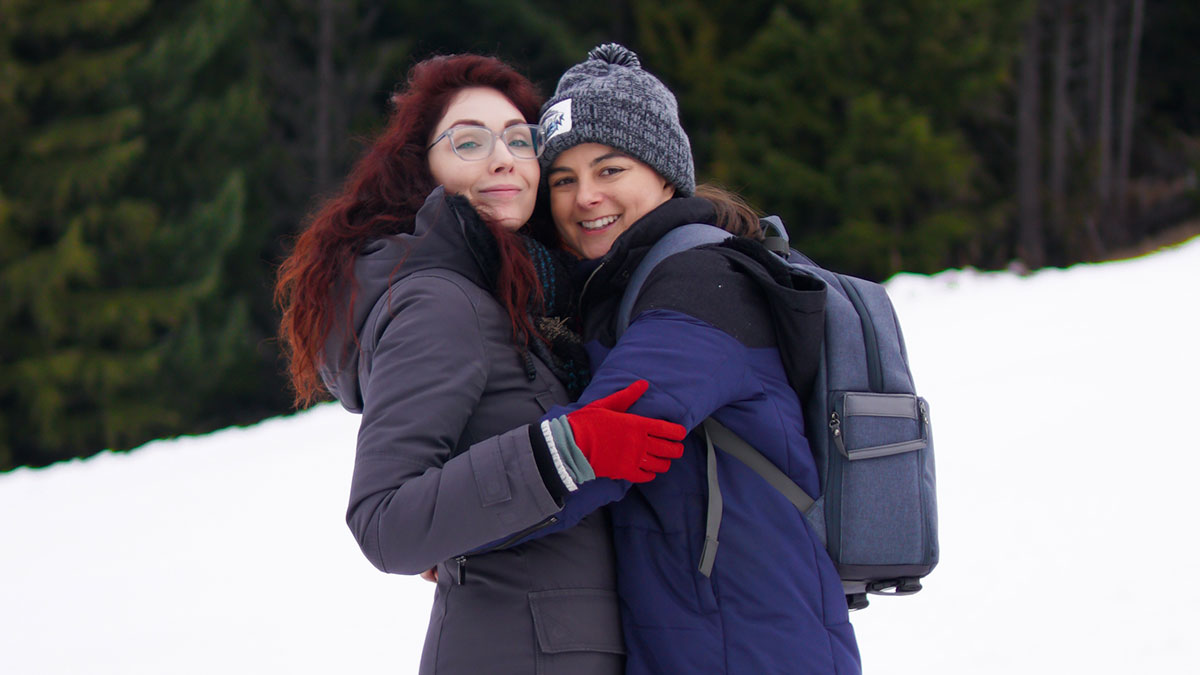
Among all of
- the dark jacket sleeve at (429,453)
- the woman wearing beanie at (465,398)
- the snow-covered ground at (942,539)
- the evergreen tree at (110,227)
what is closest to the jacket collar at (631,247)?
the woman wearing beanie at (465,398)

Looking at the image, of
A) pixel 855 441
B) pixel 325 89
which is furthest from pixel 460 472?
pixel 325 89

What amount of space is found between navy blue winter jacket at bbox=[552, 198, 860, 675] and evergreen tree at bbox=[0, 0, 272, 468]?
14.3 meters

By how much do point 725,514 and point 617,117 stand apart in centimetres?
91

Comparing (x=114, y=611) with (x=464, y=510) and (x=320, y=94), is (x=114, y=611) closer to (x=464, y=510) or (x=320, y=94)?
A: (x=464, y=510)

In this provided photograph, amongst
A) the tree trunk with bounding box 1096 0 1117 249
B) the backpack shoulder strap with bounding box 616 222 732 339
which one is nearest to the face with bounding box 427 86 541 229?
the backpack shoulder strap with bounding box 616 222 732 339

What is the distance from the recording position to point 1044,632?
4027 mm

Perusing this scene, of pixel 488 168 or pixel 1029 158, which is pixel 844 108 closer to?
pixel 1029 158

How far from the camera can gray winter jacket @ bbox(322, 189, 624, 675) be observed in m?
1.54

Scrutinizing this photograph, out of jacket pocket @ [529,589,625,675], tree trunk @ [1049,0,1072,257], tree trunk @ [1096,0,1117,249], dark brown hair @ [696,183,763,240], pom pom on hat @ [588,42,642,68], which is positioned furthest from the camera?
tree trunk @ [1096,0,1117,249]

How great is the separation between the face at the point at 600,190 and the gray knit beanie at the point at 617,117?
0.03 meters

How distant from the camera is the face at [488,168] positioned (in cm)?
208

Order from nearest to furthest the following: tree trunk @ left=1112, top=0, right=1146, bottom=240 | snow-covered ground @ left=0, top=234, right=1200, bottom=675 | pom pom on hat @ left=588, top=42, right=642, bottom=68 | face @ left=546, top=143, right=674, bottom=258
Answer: face @ left=546, top=143, right=674, bottom=258 < pom pom on hat @ left=588, top=42, right=642, bottom=68 < snow-covered ground @ left=0, top=234, right=1200, bottom=675 < tree trunk @ left=1112, top=0, right=1146, bottom=240

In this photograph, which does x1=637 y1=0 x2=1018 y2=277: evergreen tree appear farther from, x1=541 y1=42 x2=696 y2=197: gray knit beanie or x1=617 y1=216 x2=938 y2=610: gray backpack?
x1=617 y1=216 x2=938 y2=610: gray backpack

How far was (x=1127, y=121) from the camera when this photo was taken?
62.6ft
